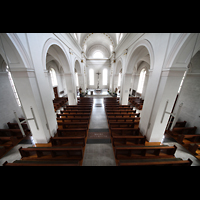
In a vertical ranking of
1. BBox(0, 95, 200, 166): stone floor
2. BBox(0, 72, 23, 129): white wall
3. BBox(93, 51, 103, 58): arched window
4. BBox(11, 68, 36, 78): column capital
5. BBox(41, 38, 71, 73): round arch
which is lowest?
BBox(0, 95, 200, 166): stone floor

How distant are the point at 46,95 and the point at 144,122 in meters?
5.15

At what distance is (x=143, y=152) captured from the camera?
3.07 m

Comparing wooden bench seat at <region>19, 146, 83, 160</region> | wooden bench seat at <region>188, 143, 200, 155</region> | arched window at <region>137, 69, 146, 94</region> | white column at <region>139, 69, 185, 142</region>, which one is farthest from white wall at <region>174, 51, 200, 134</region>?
arched window at <region>137, 69, 146, 94</region>

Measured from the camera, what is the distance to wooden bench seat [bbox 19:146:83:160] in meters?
2.87

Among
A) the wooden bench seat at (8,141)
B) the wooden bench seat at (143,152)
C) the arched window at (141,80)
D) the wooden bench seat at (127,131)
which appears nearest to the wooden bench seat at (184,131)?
the wooden bench seat at (143,152)

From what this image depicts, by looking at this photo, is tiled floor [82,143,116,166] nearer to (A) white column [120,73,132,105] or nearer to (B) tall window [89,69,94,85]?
(A) white column [120,73,132,105]

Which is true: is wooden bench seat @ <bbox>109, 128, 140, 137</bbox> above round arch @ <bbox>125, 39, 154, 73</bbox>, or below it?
below

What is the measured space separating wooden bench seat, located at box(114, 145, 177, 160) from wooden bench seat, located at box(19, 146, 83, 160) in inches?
59.5

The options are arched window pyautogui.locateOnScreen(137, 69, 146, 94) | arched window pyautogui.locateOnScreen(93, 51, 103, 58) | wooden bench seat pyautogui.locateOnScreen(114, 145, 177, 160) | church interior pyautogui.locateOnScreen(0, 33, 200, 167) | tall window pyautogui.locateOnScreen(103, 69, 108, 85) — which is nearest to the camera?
church interior pyautogui.locateOnScreen(0, 33, 200, 167)

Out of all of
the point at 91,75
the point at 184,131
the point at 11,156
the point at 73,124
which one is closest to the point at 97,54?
the point at 91,75

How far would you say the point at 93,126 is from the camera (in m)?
5.27

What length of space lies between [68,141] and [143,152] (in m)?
3.16
